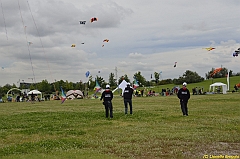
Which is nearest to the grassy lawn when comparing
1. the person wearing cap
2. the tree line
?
the person wearing cap

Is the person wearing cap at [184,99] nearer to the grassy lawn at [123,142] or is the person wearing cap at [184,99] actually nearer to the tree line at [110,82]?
Answer: the grassy lawn at [123,142]

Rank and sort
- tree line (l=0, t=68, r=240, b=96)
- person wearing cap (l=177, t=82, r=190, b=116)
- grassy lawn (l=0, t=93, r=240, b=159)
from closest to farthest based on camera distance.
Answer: grassy lawn (l=0, t=93, r=240, b=159), person wearing cap (l=177, t=82, r=190, b=116), tree line (l=0, t=68, r=240, b=96)

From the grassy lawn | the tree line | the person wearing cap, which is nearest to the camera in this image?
the grassy lawn

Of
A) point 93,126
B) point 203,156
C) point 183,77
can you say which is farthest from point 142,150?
point 183,77

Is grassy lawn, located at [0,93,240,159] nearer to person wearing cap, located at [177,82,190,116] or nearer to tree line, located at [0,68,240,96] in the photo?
person wearing cap, located at [177,82,190,116]

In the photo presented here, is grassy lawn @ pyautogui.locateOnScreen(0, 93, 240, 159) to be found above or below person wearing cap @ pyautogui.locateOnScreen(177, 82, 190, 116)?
below

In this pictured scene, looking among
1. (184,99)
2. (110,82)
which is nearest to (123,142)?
(184,99)

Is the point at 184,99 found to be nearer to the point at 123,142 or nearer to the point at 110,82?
the point at 123,142

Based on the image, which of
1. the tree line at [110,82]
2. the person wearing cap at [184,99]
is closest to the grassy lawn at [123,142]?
the person wearing cap at [184,99]

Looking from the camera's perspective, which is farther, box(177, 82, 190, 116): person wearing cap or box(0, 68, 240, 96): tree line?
box(0, 68, 240, 96): tree line

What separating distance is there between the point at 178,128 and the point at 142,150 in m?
4.94

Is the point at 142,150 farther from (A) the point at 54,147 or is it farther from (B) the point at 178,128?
(B) the point at 178,128

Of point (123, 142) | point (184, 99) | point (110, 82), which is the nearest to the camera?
point (123, 142)

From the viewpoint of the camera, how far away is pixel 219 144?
35.7 feet
